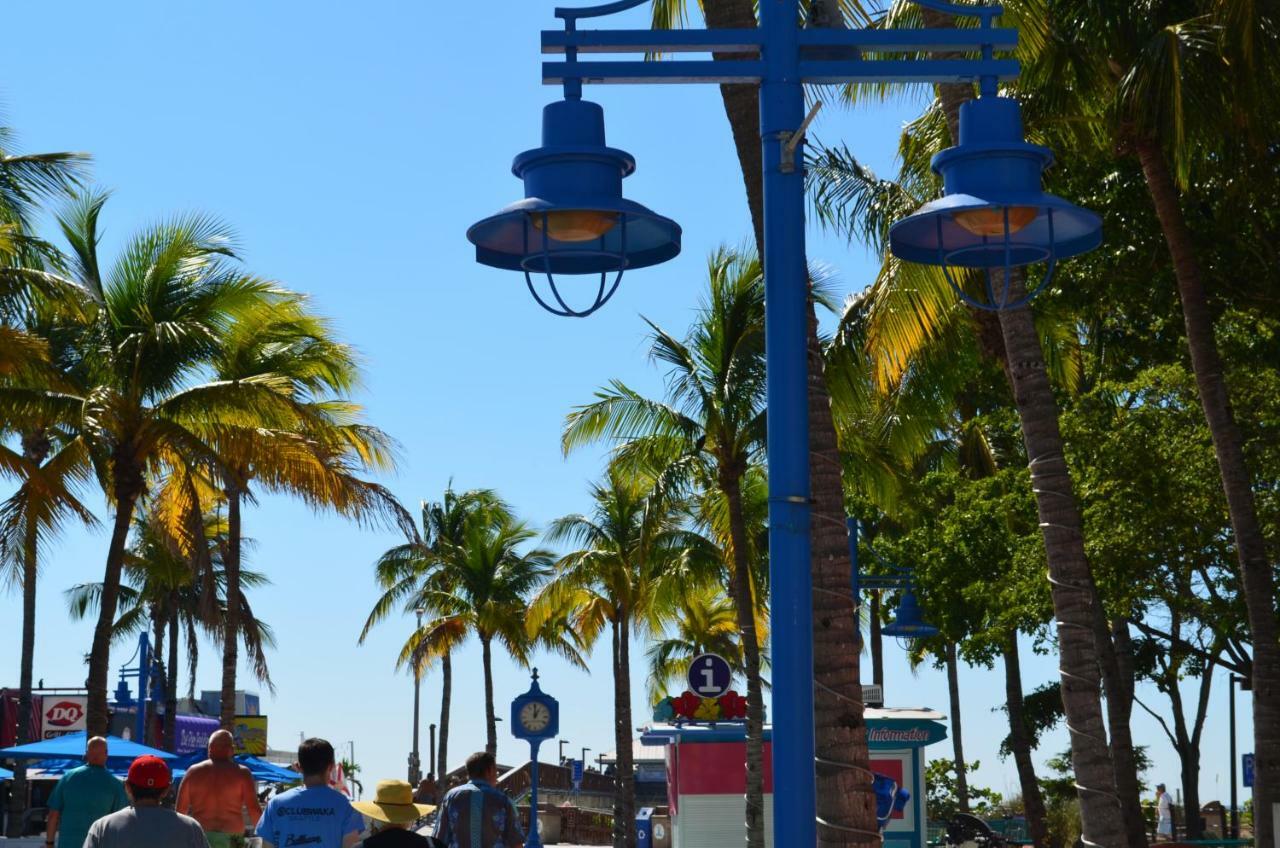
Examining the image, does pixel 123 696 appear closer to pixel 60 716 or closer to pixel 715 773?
pixel 60 716

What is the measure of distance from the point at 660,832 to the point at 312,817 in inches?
1072

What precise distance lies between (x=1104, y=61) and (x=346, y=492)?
1288cm

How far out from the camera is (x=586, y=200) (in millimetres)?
5793

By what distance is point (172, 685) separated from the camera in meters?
57.6

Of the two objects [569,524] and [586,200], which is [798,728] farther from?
[569,524]

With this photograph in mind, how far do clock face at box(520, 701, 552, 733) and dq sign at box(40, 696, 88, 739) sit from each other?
104 ft

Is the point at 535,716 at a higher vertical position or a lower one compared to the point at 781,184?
lower

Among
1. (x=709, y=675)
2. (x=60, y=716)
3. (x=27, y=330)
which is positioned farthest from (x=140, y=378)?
(x=60, y=716)

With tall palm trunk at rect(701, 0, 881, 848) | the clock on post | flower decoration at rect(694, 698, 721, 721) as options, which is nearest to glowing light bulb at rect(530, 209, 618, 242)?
tall palm trunk at rect(701, 0, 881, 848)

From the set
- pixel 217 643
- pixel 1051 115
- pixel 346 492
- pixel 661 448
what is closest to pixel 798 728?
pixel 1051 115

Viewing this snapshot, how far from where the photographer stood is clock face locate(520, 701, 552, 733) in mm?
19422

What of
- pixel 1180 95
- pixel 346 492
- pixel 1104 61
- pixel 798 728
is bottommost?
pixel 798 728

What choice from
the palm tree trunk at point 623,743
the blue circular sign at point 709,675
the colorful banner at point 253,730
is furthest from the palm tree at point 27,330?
the colorful banner at point 253,730

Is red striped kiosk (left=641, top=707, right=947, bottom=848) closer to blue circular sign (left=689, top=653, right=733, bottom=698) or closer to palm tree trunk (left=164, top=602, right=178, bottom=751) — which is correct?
blue circular sign (left=689, top=653, right=733, bottom=698)
